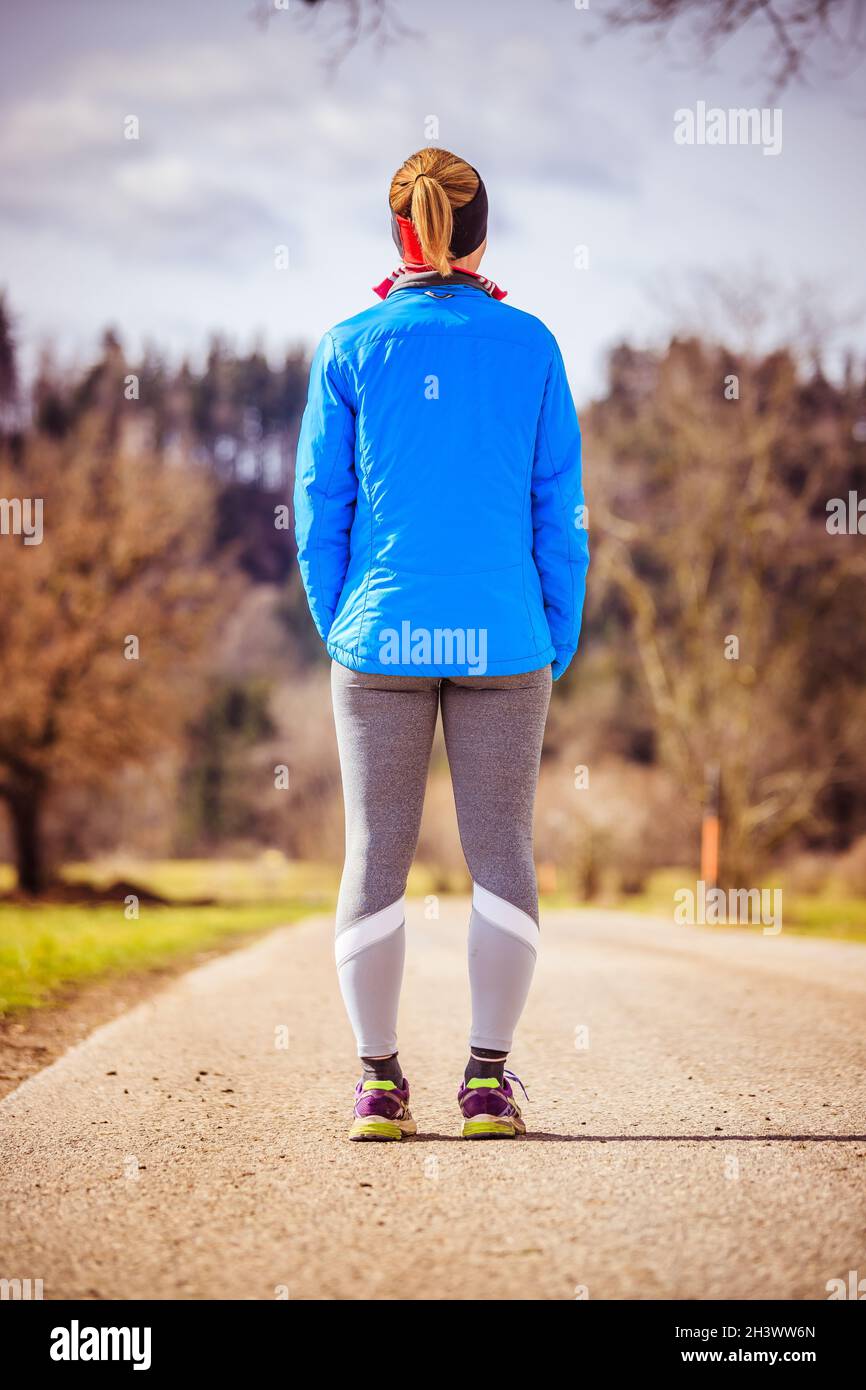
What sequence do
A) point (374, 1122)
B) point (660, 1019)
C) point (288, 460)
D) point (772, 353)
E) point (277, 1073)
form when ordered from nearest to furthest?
point (374, 1122), point (277, 1073), point (660, 1019), point (772, 353), point (288, 460)

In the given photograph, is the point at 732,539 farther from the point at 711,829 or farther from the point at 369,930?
the point at 369,930

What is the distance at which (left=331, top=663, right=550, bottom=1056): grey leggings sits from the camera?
9.53 ft

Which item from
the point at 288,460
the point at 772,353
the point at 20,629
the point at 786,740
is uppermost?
the point at 288,460

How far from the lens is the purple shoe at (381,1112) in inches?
110

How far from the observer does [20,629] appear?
19547 mm

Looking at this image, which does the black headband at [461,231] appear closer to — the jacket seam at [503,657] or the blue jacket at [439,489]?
the blue jacket at [439,489]

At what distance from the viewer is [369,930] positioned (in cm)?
291

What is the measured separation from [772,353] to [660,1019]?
16.5m

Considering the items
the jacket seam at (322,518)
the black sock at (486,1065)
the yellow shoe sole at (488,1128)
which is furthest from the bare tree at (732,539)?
the yellow shoe sole at (488,1128)

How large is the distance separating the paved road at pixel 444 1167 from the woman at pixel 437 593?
0.34m

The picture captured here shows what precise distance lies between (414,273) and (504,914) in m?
1.60
